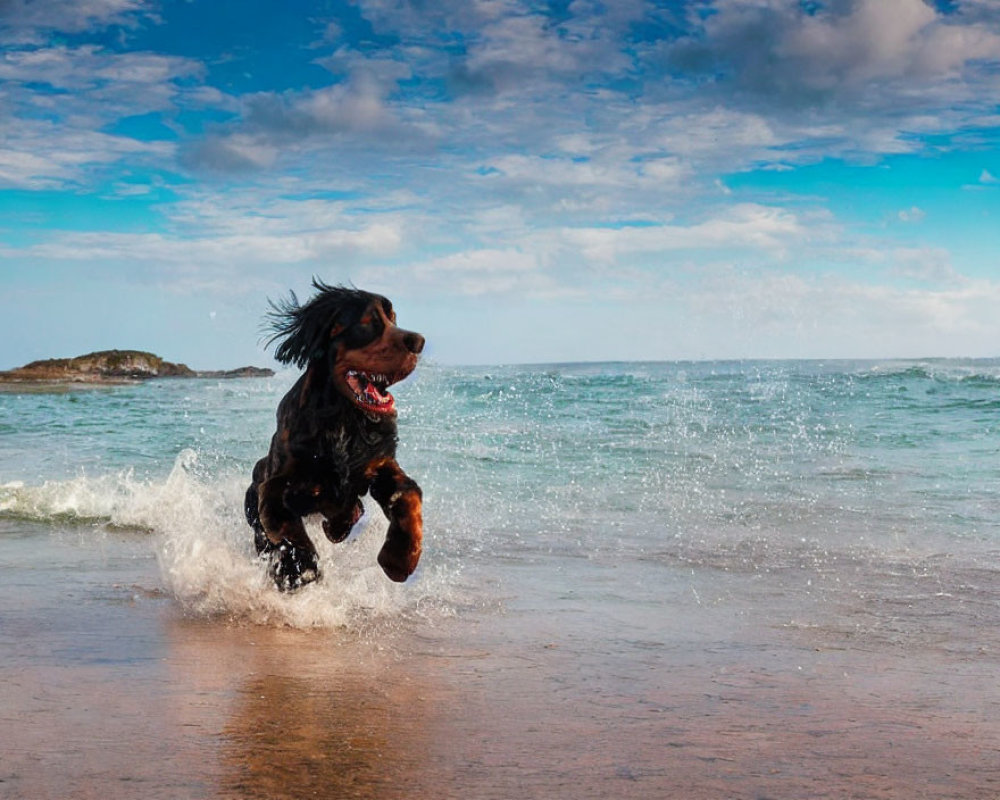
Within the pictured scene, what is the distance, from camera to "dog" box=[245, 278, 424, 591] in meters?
4.55

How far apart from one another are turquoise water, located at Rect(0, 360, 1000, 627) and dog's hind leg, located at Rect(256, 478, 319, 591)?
10cm

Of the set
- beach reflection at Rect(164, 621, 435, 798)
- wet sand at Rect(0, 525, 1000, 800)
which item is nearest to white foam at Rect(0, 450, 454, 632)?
wet sand at Rect(0, 525, 1000, 800)

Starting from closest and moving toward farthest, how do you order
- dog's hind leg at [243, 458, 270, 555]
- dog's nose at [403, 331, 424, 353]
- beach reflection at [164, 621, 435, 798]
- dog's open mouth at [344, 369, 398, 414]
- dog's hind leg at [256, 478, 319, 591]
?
beach reflection at [164, 621, 435, 798] → dog's nose at [403, 331, 424, 353] → dog's open mouth at [344, 369, 398, 414] → dog's hind leg at [256, 478, 319, 591] → dog's hind leg at [243, 458, 270, 555]

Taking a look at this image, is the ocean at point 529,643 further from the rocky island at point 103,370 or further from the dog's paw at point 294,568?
the rocky island at point 103,370

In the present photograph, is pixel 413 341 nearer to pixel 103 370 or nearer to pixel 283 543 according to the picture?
pixel 283 543

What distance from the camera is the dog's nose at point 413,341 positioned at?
4.43 metres

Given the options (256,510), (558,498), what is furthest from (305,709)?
(558,498)

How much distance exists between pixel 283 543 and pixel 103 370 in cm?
6164

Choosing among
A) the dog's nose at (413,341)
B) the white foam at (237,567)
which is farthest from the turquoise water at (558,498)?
the dog's nose at (413,341)

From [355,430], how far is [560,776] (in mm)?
2413

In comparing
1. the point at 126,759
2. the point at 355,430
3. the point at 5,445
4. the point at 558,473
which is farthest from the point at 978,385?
Result: the point at 126,759

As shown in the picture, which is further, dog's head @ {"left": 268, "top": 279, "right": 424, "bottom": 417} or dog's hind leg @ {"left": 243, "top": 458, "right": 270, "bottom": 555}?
dog's hind leg @ {"left": 243, "top": 458, "right": 270, "bottom": 555}

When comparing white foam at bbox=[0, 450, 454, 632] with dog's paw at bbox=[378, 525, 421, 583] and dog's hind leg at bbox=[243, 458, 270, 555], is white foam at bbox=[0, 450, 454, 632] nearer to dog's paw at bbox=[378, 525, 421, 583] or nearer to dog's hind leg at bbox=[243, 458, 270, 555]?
dog's hind leg at bbox=[243, 458, 270, 555]

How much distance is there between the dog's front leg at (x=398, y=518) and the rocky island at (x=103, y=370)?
1869 inches
